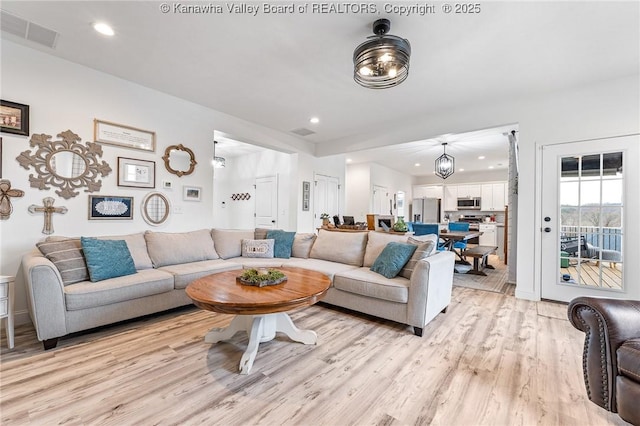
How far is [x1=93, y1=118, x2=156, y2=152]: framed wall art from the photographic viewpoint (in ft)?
10.7

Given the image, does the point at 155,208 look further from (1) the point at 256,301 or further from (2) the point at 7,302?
(1) the point at 256,301

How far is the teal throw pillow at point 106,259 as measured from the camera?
2568mm

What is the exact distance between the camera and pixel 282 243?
4113 millimetres

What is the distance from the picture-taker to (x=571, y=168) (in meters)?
3.46

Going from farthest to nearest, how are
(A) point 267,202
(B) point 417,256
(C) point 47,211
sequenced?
(A) point 267,202 → (C) point 47,211 → (B) point 417,256

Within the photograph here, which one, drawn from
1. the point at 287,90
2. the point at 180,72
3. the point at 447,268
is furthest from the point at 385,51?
the point at 180,72

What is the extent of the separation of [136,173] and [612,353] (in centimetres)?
458

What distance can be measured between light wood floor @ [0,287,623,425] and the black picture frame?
1.92 metres

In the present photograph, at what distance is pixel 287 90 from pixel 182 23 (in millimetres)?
1472

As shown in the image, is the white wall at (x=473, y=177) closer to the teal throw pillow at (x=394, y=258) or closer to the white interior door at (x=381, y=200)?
the white interior door at (x=381, y=200)

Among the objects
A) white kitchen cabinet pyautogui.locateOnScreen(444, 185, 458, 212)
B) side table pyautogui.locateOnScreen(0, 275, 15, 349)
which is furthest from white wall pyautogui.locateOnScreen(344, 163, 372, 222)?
side table pyautogui.locateOnScreen(0, 275, 15, 349)

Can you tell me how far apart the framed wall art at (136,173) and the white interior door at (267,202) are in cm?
313

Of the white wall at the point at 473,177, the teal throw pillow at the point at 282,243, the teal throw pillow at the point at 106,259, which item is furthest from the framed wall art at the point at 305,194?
the white wall at the point at 473,177

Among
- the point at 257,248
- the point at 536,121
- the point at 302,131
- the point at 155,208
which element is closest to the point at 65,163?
the point at 155,208
